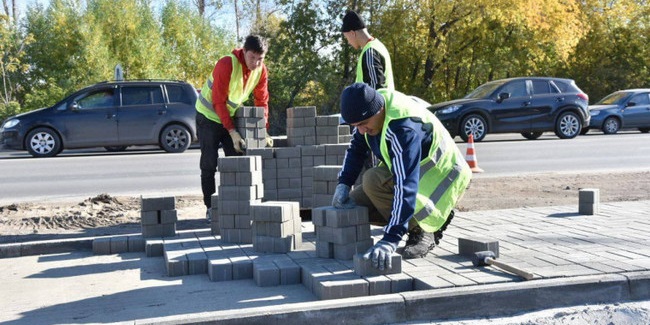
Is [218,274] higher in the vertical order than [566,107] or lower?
lower

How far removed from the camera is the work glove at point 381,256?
14.1 feet

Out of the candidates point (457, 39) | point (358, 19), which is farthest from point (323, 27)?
point (358, 19)

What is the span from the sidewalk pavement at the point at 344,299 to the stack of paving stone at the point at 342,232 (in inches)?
16.0

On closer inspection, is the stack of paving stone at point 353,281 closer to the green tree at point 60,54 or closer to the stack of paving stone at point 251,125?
the stack of paving stone at point 251,125

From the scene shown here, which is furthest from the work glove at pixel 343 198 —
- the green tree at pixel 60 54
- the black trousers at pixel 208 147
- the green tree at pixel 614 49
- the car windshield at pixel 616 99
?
the green tree at pixel 614 49

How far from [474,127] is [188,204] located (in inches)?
428

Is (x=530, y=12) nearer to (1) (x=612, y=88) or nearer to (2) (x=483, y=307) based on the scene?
(1) (x=612, y=88)

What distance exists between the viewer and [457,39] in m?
27.8

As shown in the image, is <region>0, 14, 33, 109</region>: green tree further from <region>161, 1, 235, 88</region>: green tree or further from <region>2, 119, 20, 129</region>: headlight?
<region>2, 119, 20, 129</region>: headlight

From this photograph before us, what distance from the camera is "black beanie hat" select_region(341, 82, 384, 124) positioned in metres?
4.43

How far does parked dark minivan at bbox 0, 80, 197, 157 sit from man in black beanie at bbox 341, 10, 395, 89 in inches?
407

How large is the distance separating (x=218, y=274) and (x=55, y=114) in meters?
12.5

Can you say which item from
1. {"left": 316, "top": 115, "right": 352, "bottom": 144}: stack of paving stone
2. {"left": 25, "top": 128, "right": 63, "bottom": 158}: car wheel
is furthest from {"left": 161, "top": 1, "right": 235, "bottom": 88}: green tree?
{"left": 316, "top": 115, "right": 352, "bottom": 144}: stack of paving stone

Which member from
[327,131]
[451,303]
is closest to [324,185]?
[327,131]
